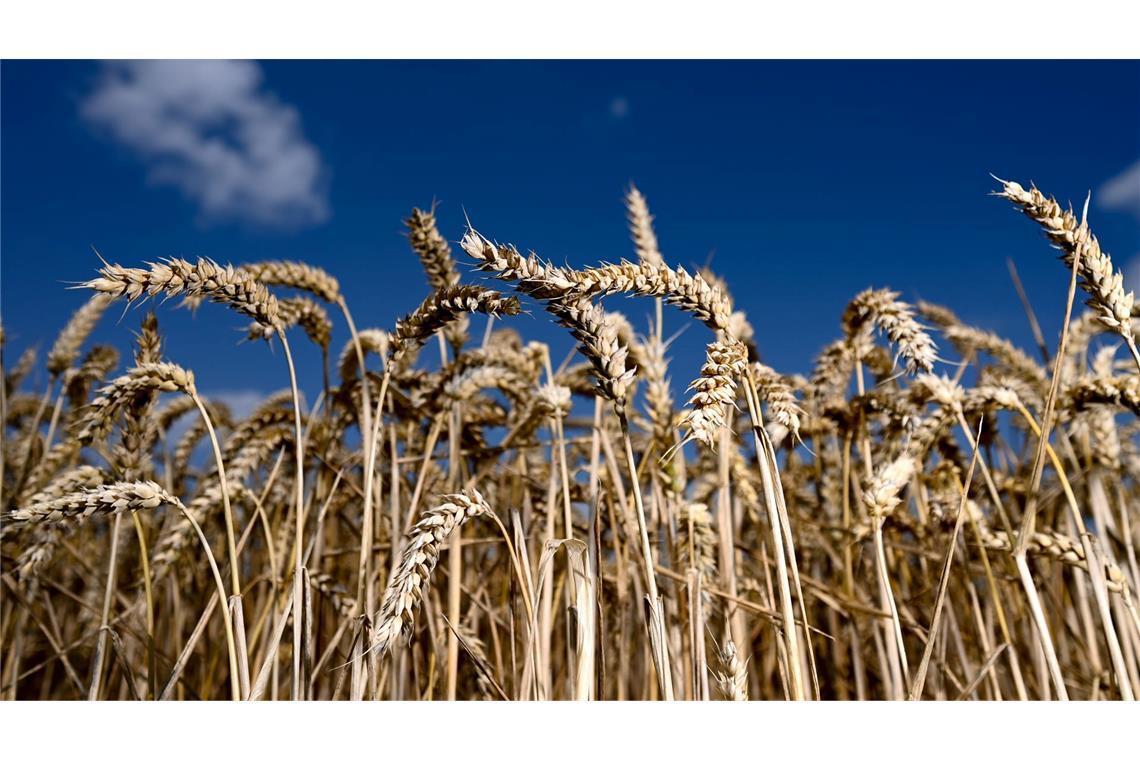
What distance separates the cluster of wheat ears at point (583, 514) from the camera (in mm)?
1277

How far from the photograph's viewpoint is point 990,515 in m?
2.95

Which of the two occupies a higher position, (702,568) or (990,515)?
(990,515)

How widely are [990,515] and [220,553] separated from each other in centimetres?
306

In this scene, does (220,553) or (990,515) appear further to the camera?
(220,553)

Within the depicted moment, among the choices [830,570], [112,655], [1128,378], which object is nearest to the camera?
[1128,378]

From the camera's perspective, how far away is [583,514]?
2.56m

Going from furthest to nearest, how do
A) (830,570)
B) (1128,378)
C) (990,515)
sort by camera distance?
(830,570), (990,515), (1128,378)

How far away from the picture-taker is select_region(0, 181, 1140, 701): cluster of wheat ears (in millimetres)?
1277
